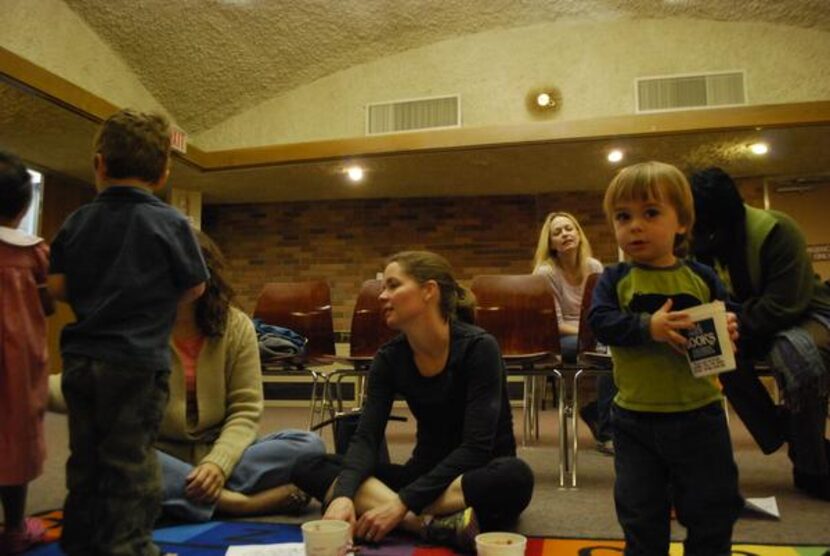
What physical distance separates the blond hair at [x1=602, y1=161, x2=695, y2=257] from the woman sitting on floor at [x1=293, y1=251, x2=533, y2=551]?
660 millimetres

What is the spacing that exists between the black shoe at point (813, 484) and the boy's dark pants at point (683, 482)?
3.94 feet

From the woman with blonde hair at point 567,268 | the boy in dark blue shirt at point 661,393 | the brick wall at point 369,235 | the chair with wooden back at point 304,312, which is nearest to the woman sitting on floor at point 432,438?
the boy in dark blue shirt at point 661,393

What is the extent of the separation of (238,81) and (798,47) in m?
4.84

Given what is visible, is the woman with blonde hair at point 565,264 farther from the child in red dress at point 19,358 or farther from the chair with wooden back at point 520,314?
the child in red dress at point 19,358

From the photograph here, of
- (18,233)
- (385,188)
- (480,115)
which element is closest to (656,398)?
(18,233)

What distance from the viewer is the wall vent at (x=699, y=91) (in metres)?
5.37

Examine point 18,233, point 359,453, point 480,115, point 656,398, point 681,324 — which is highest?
point 480,115

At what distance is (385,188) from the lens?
6.41 metres

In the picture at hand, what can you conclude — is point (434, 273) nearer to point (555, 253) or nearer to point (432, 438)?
point (432, 438)

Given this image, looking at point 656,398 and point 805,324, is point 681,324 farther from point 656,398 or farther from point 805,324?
point 805,324

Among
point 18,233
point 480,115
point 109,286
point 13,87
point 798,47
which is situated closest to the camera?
point 109,286

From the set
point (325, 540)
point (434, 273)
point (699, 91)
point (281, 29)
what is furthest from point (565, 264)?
point (281, 29)

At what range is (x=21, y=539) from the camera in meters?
1.64

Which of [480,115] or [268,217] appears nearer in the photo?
[480,115]
